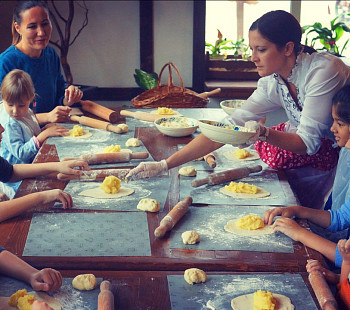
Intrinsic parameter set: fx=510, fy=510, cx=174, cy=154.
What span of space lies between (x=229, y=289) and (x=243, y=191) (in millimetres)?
808

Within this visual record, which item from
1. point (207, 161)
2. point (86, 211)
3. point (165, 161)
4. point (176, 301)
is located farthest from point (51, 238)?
point (207, 161)

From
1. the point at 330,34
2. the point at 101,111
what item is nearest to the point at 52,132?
the point at 101,111

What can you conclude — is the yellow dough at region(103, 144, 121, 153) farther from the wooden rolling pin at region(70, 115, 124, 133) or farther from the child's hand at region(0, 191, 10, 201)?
the child's hand at region(0, 191, 10, 201)

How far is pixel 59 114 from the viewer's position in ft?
11.2

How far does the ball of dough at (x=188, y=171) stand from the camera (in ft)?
8.14

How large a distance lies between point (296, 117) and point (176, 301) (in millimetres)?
1608

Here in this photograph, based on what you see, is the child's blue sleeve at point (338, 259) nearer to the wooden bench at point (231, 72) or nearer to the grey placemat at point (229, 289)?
the grey placemat at point (229, 289)

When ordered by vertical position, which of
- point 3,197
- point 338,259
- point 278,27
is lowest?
point 3,197

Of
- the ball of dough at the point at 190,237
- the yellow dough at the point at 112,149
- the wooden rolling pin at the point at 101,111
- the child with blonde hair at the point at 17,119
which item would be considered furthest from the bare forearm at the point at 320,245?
the wooden rolling pin at the point at 101,111

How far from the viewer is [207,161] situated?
267 cm

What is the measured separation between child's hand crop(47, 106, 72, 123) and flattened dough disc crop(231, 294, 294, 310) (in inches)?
89.7

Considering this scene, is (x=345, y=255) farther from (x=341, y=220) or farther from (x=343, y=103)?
(x=343, y=103)

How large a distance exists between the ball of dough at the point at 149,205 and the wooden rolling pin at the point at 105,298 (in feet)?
1.95

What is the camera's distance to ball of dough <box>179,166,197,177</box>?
2.48 m
